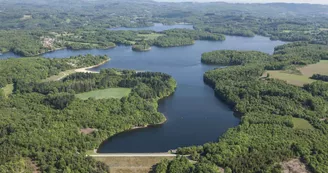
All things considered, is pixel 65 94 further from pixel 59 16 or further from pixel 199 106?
pixel 59 16

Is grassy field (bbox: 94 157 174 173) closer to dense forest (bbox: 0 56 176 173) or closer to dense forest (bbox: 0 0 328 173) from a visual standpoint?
dense forest (bbox: 0 0 328 173)

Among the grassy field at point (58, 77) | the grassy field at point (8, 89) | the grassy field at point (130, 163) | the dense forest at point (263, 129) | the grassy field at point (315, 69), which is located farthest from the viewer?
the grassy field at point (315, 69)

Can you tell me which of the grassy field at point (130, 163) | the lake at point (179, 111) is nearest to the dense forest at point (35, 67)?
the lake at point (179, 111)

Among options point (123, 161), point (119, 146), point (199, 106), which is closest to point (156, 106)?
point (199, 106)

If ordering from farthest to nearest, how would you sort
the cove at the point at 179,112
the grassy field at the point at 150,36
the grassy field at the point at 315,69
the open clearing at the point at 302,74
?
the grassy field at the point at 150,36 → the grassy field at the point at 315,69 → the open clearing at the point at 302,74 → the cove at the point at 179,112

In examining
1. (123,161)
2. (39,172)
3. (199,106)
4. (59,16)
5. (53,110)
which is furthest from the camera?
(59,16)

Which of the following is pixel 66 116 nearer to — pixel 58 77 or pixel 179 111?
pixel 179 111

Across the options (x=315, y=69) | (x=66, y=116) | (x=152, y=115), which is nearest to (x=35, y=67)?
(x=66, y=116)

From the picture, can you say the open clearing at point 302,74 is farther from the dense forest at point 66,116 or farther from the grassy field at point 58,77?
the grassy field at point 58,77

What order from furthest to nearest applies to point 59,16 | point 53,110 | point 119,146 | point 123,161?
point 59,16 < point 53,110 < point 119,146 < point 123,161
